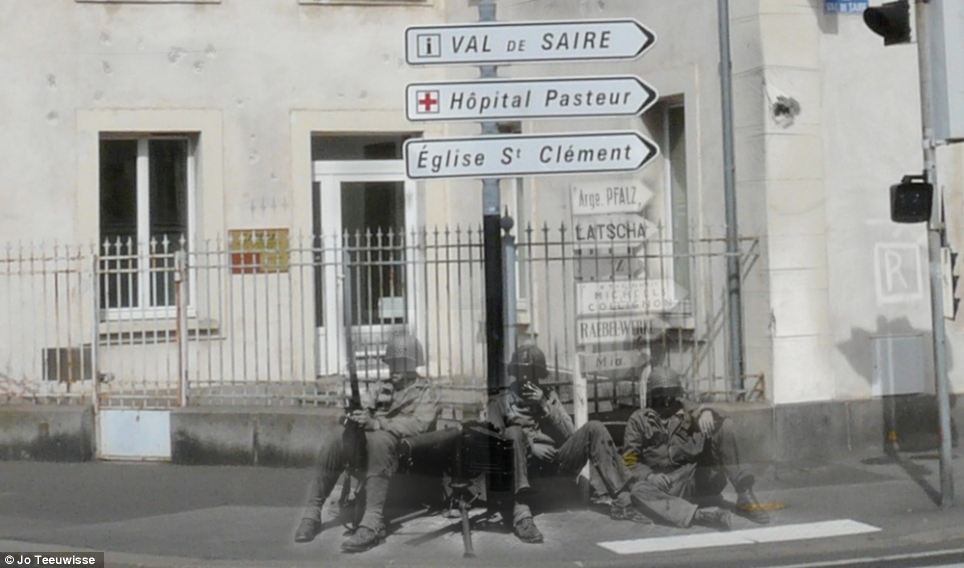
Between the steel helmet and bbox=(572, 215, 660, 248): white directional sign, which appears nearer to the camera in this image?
the steel helmet

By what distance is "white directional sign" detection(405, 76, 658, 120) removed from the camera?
357 inches

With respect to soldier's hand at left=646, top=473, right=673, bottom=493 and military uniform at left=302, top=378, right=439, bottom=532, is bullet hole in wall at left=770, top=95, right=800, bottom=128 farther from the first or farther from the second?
military uniform at left=302, top=378, right=439, bottom=532

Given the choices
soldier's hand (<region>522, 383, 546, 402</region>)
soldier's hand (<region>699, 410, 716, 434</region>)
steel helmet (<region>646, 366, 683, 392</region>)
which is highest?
steel helmet (<region>646, 366, 683, 392</region>)

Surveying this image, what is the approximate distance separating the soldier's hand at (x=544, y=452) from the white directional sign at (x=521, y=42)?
2.73 meters

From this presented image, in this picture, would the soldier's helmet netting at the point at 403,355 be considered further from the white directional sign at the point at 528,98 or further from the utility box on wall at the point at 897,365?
the utility box on wall at the point at 897,365

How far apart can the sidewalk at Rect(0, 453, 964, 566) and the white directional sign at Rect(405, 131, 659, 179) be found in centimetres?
233

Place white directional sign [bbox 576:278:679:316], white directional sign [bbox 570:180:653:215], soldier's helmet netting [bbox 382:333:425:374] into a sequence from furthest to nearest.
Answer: white directional sign [bbox 570:180:653:215] < white directional sign [bbox 576:278:679:316] < soldier's helmet netting [bbox 382:333:425:374]

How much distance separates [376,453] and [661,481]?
6.57ft

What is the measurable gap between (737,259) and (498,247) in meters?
3.13

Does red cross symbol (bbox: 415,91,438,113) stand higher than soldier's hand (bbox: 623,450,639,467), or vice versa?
red cross symbol (bbox: 415,91,438,113)

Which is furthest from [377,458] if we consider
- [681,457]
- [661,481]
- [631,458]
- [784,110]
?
[784,110]

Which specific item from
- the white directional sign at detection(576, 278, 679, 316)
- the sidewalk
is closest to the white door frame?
the sidewalk

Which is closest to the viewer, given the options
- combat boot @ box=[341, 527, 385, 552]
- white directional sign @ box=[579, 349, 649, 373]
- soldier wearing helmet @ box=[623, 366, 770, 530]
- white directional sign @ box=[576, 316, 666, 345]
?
combat boot @ box=[341, 527, 385, 552]

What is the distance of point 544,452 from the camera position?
32.4ft
